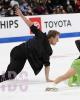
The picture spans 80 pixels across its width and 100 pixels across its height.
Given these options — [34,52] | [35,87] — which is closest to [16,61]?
[34,52]

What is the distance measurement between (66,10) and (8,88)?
27.0ft

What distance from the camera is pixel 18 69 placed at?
256 inches

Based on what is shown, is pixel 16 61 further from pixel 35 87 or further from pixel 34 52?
pixel 35 87

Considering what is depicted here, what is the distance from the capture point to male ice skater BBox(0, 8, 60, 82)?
6.37m

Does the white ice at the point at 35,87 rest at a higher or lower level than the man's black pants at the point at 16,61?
lower

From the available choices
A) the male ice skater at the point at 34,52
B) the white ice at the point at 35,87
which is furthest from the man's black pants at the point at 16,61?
the white ice at the point at 35,87

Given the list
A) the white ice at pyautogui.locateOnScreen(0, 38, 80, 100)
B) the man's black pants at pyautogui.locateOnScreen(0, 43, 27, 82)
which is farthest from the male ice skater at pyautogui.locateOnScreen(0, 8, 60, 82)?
the white ice at pyautogui.locateOnScreen(0, 38, 80, 100)

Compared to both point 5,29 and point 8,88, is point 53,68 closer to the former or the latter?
point 8,88

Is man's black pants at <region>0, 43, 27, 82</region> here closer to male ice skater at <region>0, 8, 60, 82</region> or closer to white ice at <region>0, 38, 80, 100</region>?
male ice skater at <region>0, 8, 60, 82</region>

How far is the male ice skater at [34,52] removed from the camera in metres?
6.37

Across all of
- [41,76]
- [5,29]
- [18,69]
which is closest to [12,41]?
[5,29]

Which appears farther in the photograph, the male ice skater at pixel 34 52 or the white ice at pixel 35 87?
the male ice skater at pixel 34 52

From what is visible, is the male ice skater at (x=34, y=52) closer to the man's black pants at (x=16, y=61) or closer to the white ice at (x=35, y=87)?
the man's black pants at (x=16, y=61)

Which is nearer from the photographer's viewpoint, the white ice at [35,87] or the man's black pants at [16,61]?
the white ice at [35,87]
